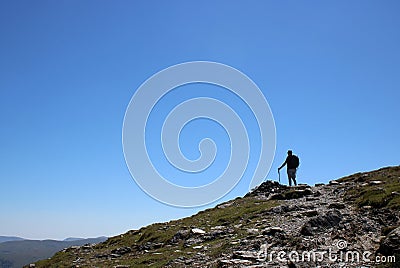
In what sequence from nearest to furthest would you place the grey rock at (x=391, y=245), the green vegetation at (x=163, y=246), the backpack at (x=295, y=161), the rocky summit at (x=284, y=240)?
the grey rock at (x=391, y=245), the rocky summit at (x=284, y=240), the green vegetation at (x=163, y=246), the backpack at (x=295, y=161)

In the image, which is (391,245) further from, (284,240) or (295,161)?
(295,161)

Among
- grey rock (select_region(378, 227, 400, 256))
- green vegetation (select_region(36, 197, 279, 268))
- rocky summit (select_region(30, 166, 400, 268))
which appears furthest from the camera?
green vegetation (select_region(36, 197, 279, 268))

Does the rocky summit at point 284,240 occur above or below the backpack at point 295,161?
below

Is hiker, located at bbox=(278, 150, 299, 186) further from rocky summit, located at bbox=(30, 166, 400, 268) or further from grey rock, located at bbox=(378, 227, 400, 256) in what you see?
grey rock, located at bbox=(378, 227, 400, 256)

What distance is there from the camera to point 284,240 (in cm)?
1669

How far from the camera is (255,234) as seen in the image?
1930cm

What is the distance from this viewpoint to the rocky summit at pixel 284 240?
13.7 meters

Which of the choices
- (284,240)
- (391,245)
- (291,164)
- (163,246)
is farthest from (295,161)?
(391,245)

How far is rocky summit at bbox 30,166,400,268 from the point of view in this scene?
1370 cm

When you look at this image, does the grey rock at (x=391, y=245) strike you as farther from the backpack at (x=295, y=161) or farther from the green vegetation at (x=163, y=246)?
the backpack at (x=295, y=161)

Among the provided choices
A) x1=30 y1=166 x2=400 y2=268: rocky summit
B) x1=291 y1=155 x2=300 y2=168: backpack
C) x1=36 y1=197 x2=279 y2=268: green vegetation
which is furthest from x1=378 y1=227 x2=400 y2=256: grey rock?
x1=291 y1=155 x2=300 y2=168: backpack

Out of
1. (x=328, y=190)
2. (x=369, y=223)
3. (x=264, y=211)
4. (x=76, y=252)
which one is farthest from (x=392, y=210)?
(x=76, y=252)

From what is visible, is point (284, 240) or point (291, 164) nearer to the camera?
point (284, 240)

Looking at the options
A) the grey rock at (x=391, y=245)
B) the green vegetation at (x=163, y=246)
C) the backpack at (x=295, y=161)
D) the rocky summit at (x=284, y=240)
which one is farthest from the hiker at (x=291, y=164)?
the grey rock at (x=391, y=245)
